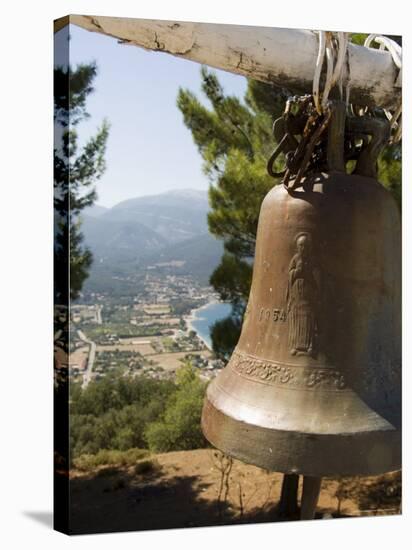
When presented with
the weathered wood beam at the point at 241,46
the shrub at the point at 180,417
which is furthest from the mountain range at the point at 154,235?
the weathered wood beam at the point at 241,46

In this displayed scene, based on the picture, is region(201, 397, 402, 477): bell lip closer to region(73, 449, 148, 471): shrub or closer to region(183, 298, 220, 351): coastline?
region(73, 449, 148, 471): shrub

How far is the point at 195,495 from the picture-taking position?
136 inches

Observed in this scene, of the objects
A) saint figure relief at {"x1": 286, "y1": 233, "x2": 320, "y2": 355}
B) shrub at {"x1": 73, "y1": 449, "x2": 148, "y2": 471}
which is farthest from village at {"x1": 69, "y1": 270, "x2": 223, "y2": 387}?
saint figure relief at {"x1": 286, "y1": 233, "x2": 320, "y2": 355}

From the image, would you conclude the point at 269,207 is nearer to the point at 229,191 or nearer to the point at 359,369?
the point at 359,369

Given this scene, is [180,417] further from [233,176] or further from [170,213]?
[233,176]

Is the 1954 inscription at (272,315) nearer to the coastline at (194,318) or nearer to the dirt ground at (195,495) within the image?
the dirt ground at (195,495)

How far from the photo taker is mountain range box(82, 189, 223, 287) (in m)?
3.26

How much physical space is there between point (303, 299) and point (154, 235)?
2173 millimetres

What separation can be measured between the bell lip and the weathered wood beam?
3.05 ft

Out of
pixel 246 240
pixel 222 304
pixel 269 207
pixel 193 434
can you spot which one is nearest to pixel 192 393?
pixel 193 434

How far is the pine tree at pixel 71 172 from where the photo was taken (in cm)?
241

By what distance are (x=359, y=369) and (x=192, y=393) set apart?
7.42 ft

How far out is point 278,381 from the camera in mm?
1675

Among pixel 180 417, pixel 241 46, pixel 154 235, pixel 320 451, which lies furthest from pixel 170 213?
pixel 320 451
